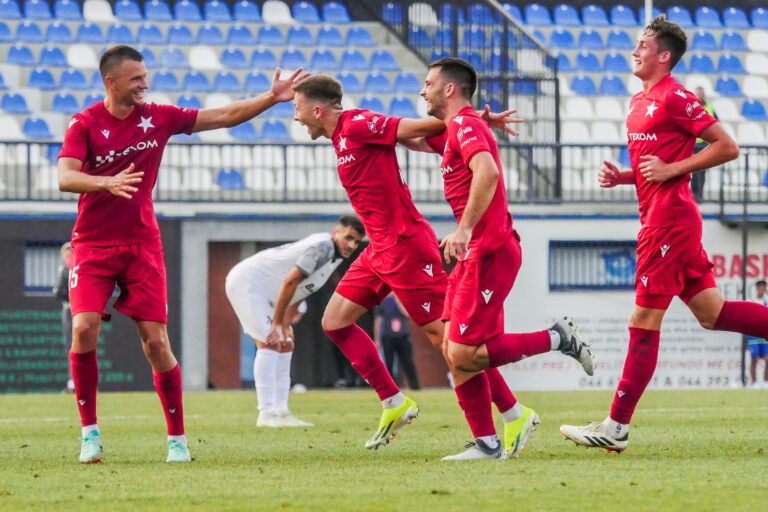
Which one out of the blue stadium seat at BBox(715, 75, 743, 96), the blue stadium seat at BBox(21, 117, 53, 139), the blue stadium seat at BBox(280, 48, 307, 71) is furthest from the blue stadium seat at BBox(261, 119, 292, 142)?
the blue stadium seat at BBox(715, 75, 743, 96)

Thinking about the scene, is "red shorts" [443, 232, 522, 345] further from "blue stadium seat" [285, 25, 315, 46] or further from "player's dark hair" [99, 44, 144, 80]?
"blue stadium seat" [285, 25, 315, 46]

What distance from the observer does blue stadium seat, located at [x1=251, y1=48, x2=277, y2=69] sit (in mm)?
24047

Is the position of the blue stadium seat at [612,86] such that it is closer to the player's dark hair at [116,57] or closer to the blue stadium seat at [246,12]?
the blue stadium seat at [246,12]

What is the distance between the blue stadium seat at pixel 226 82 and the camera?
2336cm

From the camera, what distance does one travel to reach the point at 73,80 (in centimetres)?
2312

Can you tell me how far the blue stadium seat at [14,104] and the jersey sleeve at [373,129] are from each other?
15896 mm

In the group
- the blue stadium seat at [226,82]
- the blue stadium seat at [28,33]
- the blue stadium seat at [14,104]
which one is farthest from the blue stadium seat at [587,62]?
the blue stadium seat at [14,104]

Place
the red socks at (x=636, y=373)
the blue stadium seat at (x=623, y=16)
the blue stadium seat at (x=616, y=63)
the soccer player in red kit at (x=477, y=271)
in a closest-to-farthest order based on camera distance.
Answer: the soccer player in red kit at (x=477, y=271), the red socks at (x=636, y=373), the blue stadium seat at (x=616, y=63), the blue stadium seat at (x=623, y=16)

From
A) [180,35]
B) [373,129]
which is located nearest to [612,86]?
[180,35]

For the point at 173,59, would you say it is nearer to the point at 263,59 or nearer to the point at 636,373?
the point at 263,59

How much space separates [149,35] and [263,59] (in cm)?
224

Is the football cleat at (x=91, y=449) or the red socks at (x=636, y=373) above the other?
the red socks at (x=636, y=373)

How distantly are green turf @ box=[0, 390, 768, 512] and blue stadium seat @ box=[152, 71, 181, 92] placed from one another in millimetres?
12313

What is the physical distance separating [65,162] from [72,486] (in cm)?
189
